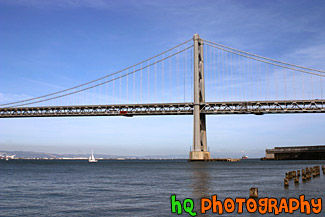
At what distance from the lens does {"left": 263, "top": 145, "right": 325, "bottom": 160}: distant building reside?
428ft

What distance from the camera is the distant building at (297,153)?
5133 inches

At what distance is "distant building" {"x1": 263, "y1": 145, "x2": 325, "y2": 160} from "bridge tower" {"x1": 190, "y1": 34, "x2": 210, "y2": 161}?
62136 mm

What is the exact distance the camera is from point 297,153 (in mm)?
136125

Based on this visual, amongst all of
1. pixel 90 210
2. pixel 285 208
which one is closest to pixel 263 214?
pixel 285 208

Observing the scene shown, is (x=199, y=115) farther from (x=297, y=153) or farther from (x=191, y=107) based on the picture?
(x=297, y=153)

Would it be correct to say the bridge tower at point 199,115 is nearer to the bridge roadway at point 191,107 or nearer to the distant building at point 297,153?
the bridge roadway at point 191,107

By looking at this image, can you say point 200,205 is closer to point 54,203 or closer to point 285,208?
point 285,208

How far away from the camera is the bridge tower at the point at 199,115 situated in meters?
79.4

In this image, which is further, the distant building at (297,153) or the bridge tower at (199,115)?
the distant building at (297,153)

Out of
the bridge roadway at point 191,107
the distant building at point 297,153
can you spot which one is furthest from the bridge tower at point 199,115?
the distant building at point 297,153

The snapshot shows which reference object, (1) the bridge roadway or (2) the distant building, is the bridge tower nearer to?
(1) the bridge roadway

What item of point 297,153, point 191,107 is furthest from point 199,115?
point 297,153

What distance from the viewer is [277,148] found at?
472ft

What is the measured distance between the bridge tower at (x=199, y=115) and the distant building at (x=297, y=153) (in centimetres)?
6214
